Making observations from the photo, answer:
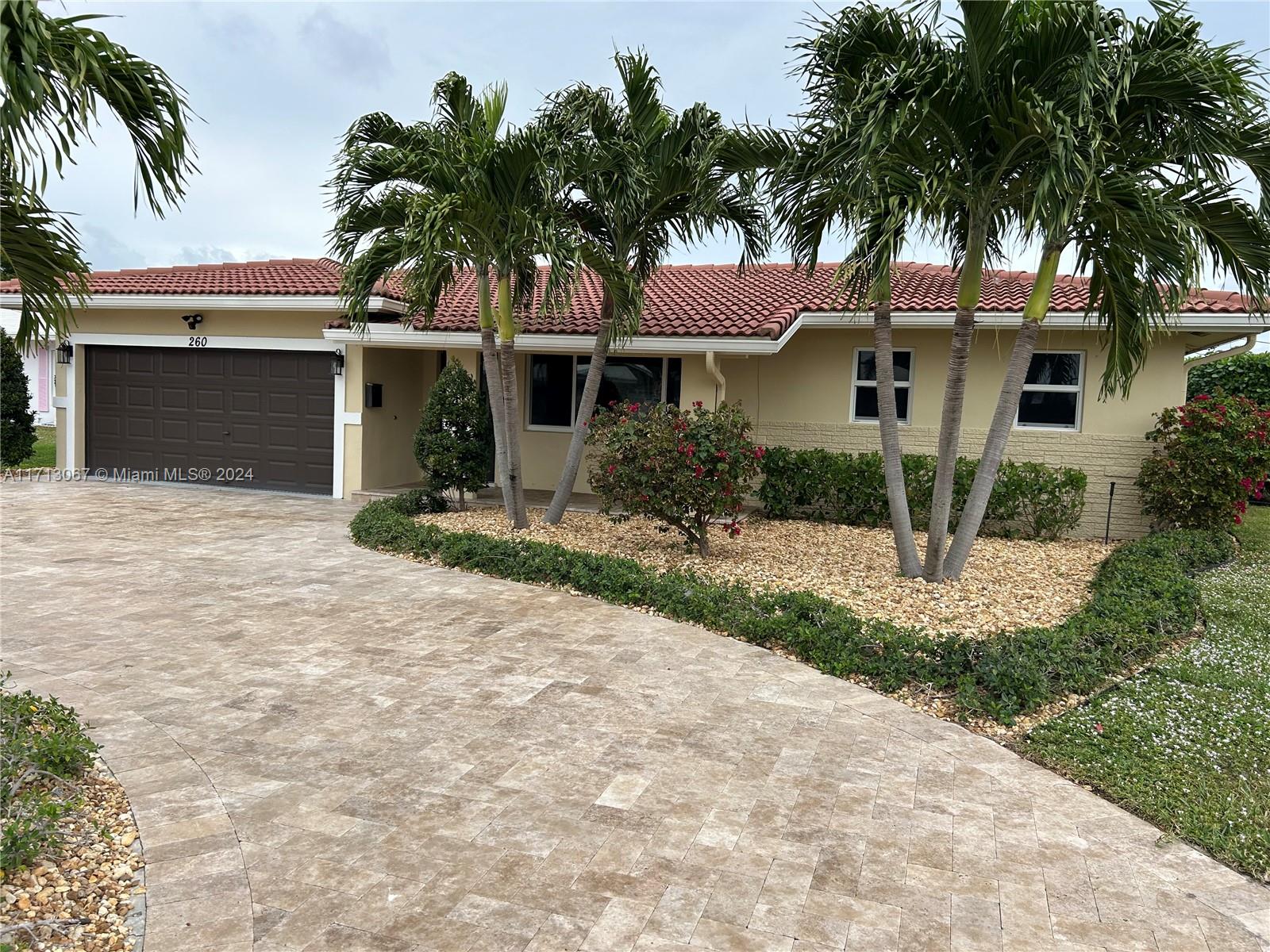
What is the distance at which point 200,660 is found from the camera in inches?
241

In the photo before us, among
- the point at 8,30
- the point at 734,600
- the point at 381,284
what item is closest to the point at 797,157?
the point at 734,600

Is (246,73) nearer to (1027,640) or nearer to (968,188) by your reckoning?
(968,188)

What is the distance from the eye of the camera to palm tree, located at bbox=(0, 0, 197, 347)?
11.5 feet

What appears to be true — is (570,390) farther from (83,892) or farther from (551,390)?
(83,892)

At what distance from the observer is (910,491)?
1184 centimetres

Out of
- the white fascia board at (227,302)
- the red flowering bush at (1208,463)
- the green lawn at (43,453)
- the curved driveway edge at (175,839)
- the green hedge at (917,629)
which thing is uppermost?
the white fascia board at (227,302)

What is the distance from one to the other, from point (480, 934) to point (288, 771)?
174 cm

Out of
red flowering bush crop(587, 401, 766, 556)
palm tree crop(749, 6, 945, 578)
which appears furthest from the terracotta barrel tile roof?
palm tree crop(749, 6, 945, 578)

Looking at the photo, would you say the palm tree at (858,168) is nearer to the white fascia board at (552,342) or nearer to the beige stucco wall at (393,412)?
the white fascia board at (552,342)

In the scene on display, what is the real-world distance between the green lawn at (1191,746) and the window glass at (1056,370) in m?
6.00

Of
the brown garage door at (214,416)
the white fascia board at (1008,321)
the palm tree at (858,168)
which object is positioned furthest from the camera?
the brown garage door at (214,416)

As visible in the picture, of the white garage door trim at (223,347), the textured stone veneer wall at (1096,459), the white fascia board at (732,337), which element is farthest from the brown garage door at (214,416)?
the textured stone veneer wall at (1096,459)

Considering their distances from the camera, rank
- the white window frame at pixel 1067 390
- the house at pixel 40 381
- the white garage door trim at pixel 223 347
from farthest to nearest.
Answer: the house at pixel 40 381, the white garage door trim at pixel 223 347, the white window frame at pixel 1067 390

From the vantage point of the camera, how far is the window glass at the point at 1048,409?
12453 mm
